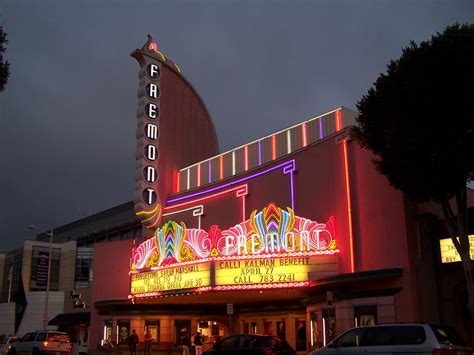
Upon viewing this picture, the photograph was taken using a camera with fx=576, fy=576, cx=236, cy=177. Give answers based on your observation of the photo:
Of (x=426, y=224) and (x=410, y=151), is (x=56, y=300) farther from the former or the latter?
(x=410, y=151)

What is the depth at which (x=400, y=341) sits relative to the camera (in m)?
13.2

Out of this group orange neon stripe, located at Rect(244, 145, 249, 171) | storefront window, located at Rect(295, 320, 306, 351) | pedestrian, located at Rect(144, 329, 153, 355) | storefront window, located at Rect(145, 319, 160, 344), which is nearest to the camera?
storefront window, located at Rect(295, 320, 306, 351)

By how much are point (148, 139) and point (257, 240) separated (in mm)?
11359

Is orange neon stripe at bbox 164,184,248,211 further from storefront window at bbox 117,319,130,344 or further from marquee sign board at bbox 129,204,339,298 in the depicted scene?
storefront window at bbox 117,319,130,344

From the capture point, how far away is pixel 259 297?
87.7 ft

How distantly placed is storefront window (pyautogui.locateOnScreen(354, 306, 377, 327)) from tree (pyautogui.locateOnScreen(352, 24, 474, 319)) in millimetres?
4762

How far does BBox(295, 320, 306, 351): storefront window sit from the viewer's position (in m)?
26.2

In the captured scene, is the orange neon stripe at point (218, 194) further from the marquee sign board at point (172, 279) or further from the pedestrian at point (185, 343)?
the pedestrian at point (185, 343)

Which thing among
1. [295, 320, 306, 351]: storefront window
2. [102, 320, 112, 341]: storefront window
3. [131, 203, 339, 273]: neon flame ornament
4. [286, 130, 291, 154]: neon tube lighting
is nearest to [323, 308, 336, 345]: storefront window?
[131, 203, 339, 273]: neon flame ornament

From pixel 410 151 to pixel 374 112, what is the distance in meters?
2.16

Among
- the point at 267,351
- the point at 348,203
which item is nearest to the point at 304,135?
the point at 348,203

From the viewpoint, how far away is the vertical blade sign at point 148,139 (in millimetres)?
31281

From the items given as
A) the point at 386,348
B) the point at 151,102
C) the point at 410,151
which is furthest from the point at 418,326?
the point at 151,102

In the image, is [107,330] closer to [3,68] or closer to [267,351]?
[267,351]
